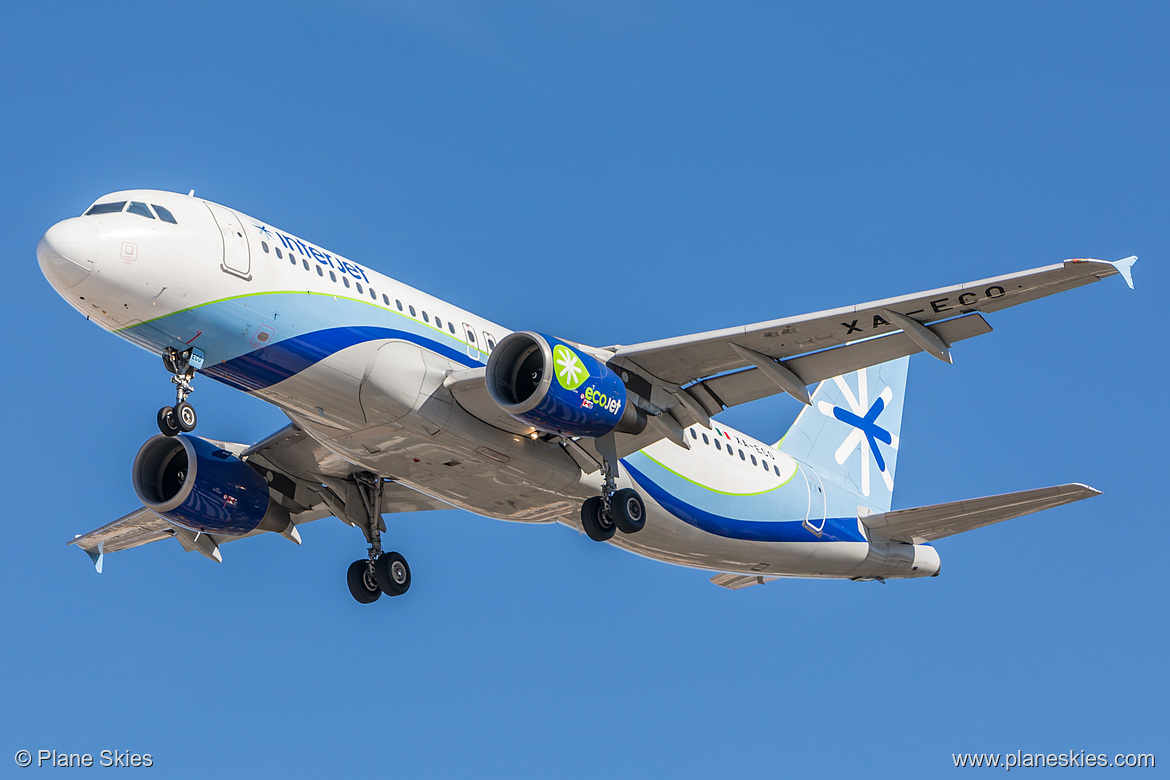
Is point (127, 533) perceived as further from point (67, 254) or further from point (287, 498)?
point (67, 254)

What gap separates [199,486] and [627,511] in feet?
29.1

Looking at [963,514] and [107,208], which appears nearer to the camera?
[107,208]

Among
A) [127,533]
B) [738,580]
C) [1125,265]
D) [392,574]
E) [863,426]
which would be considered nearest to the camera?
[1125,265]

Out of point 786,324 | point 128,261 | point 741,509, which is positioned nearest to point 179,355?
point 128,261

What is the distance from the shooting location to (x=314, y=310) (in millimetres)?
22938

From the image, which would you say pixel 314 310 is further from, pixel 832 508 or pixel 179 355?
pixel 832 508

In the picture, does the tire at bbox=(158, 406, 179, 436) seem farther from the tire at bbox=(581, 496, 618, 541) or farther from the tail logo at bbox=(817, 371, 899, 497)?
the tail logo at bbox=(817, 371, 899, 497)

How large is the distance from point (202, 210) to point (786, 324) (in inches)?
402

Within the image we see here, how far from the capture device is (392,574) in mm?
28391

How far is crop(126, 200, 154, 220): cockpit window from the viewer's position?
2184 centimetres

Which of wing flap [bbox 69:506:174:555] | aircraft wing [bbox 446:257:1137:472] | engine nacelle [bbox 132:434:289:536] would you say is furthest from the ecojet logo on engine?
wing flap [bbox 69:506:174:555]

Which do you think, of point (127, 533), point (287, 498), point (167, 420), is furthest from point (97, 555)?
point (167, 420)

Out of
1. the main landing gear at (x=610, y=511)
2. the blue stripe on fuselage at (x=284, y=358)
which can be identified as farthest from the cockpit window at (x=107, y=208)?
the main landing gear at (x=610, y=511)

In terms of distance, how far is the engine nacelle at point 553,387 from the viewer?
23.3 metres
